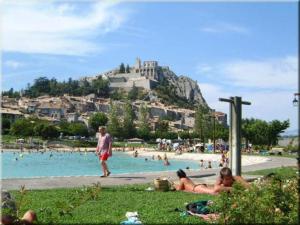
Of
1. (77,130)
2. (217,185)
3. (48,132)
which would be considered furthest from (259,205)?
(77,130)

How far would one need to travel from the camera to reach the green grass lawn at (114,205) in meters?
7.17

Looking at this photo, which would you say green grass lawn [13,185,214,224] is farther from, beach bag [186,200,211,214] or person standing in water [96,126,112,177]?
person standing in water [96,126,112,177]

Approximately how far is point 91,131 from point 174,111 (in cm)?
6817

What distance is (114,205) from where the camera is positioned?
8781 mm

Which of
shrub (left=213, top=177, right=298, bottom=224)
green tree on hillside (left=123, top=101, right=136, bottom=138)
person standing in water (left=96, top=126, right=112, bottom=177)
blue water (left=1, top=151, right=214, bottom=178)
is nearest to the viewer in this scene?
shrub (left=213, top=177, right=298, bottom=224)

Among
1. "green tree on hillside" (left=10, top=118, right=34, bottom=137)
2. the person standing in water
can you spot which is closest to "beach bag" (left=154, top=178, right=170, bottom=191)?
the person standing in water

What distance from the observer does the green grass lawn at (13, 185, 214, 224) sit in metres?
7.17

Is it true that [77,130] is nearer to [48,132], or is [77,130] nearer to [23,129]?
[48,132]

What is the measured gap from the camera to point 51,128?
351ft

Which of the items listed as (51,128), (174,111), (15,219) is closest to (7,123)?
(51,128)

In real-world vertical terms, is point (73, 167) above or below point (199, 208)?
below

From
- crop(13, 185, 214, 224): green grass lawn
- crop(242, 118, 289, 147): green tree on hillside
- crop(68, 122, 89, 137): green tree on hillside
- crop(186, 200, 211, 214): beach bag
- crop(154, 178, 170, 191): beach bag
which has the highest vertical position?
crop(68, 122, 89, 137): green tree on hillside

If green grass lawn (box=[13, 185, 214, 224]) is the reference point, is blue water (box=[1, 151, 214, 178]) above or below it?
below

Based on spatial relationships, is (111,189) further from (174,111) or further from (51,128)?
(174,111)
